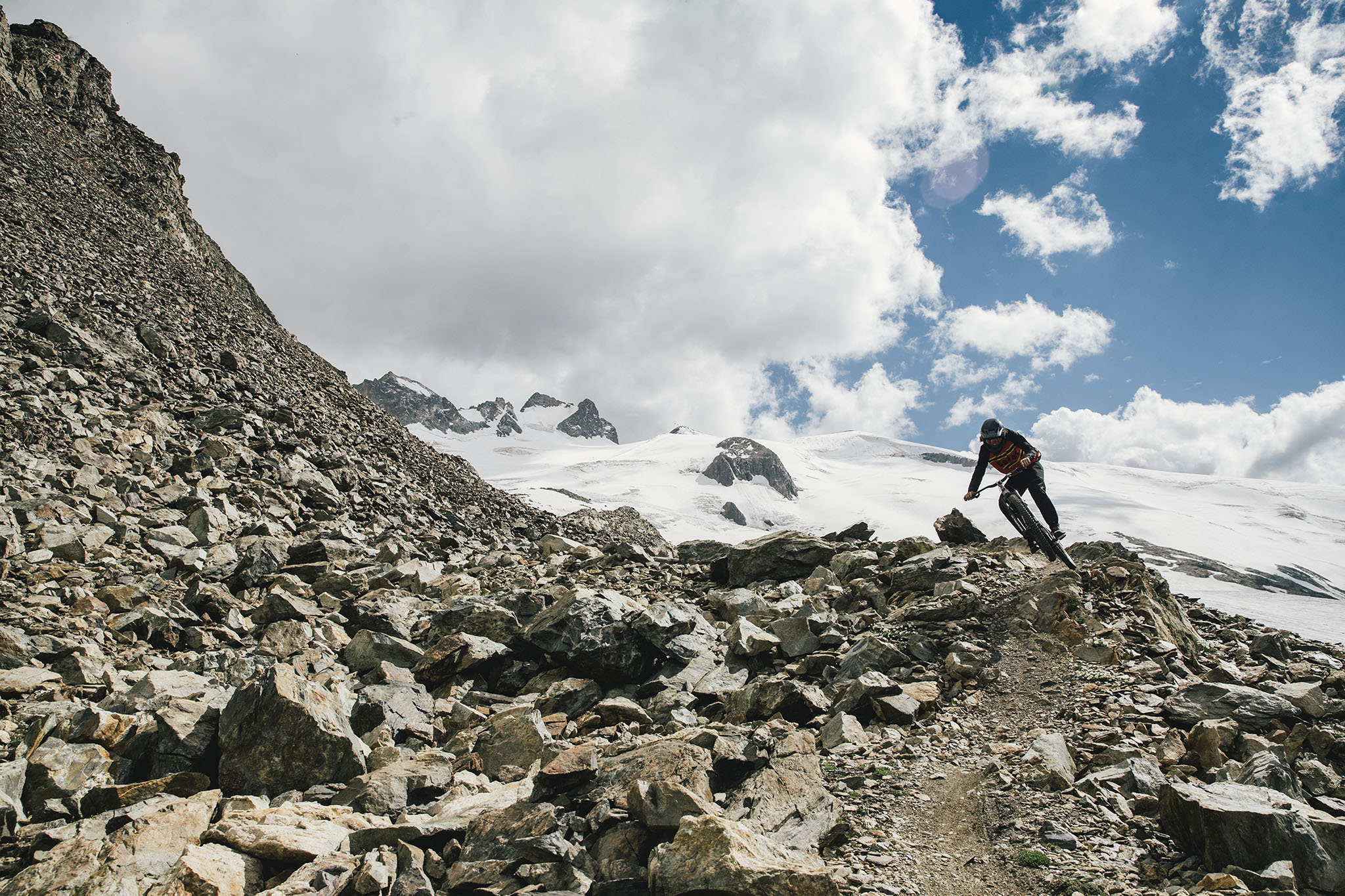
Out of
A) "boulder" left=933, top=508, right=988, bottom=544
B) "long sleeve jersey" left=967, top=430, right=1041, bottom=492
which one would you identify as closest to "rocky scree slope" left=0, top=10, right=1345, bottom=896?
"boulder" left=933, top=508, right=988, bottom=544

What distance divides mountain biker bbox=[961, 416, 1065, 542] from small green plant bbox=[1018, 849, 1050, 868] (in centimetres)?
811

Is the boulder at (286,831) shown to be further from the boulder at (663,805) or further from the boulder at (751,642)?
the boulder at (751,642)

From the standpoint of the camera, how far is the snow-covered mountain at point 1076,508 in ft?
360

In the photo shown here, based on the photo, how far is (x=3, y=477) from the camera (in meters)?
11.3

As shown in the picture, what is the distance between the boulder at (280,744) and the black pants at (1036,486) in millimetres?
11669

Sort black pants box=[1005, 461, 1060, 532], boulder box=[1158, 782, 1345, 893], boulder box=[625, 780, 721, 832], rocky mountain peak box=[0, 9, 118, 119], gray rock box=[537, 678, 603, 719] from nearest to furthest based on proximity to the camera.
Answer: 1. boulder box=[1158, 782, 1345, 893]
2. boulder box=[625, 780, 721, 832]
3. gray rock box=[537, 678, 603, 719]
4. black pants box=[1005, 461, 1060, 532]
5. rocky mountain peak box=[0, 9, 118, 119]

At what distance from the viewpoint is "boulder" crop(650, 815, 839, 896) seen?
147 inches

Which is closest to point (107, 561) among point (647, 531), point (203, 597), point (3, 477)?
point (203, 597)

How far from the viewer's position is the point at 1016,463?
39.0 feet

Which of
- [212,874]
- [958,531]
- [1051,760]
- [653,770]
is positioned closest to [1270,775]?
[1051,760]

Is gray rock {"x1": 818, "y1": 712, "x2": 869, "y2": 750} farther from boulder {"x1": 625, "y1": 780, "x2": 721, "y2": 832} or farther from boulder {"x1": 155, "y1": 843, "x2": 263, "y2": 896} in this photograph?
boulder {"x1": 155, "y1": 843, "x2": 263, "y2": 896}

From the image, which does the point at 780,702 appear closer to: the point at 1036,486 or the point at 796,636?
the point at 796,636

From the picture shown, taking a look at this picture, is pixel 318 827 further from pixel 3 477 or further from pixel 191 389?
pixel 191 389

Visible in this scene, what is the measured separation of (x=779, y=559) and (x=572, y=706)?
725 centimetres
